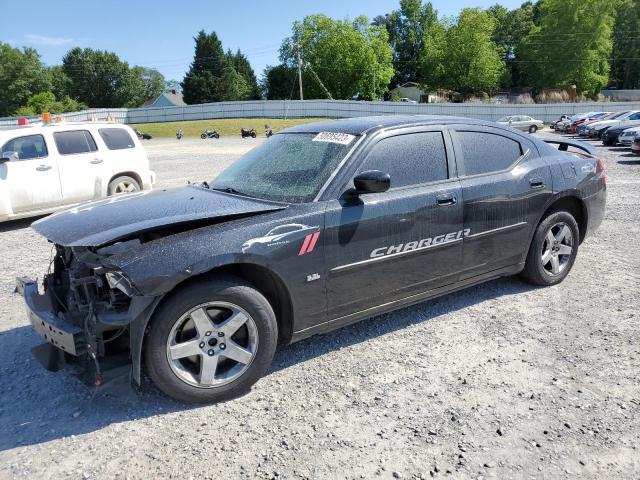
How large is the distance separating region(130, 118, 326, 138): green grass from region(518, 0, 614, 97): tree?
143 feet

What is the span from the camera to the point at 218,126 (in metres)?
40.9

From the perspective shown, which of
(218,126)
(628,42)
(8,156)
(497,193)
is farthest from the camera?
(628,42)

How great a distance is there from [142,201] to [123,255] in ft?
3.32

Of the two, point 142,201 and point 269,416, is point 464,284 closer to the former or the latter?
point 269,416

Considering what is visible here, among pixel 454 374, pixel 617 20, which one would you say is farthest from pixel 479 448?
pixel 617 20

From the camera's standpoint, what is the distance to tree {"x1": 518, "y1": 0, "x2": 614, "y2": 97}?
67562 millimetres

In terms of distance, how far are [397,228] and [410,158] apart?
0.61 meters

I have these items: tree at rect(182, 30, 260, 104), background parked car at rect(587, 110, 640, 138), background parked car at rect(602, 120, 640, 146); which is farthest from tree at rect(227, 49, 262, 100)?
background parked car at rect(602, 120, 640, 146)

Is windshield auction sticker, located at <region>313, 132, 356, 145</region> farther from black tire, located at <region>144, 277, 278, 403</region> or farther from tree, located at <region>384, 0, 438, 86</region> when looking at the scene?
tree, located at <region>384, 0, 438, 86</region>

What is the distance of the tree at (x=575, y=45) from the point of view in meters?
67.6

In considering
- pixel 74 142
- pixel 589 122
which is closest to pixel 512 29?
pixel 589 122

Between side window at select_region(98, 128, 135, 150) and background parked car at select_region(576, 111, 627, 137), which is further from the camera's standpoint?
background parked car at select_region(576, 111, 627, 137)

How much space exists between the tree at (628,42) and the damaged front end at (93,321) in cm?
9824

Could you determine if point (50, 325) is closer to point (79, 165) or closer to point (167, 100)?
point (79, 165)
